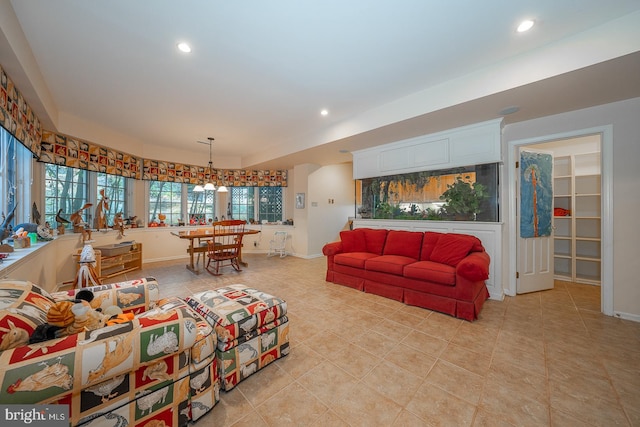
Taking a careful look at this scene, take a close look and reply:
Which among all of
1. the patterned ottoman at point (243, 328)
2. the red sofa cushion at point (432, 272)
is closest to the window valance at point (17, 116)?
the patterned ottoman at point (243, 328)

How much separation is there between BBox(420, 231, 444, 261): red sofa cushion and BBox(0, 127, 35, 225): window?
481 centimetres

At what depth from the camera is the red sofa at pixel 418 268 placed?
2580mm

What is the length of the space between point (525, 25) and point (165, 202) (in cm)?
693

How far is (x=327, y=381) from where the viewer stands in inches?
65.4

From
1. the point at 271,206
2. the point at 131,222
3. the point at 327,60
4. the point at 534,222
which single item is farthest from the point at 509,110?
the point at 131,222

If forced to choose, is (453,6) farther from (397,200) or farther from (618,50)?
(397,200)

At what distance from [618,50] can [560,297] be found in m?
2.96

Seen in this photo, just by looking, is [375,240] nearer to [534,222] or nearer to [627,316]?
[534,222]

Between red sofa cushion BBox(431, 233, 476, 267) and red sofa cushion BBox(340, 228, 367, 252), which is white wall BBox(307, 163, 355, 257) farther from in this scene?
red sofa cushion BBox(431, 233, 476, 267)

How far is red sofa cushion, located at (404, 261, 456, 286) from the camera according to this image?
266 centimetres

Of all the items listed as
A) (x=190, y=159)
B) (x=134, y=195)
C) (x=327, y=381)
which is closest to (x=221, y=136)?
(x=190, y=159)

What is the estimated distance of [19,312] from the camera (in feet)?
3.38

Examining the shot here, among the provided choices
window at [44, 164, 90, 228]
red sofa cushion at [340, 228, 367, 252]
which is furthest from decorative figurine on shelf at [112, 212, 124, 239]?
red sofa cushion at [340, 228, 367, 252]

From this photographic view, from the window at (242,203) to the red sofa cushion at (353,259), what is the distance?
389cm
